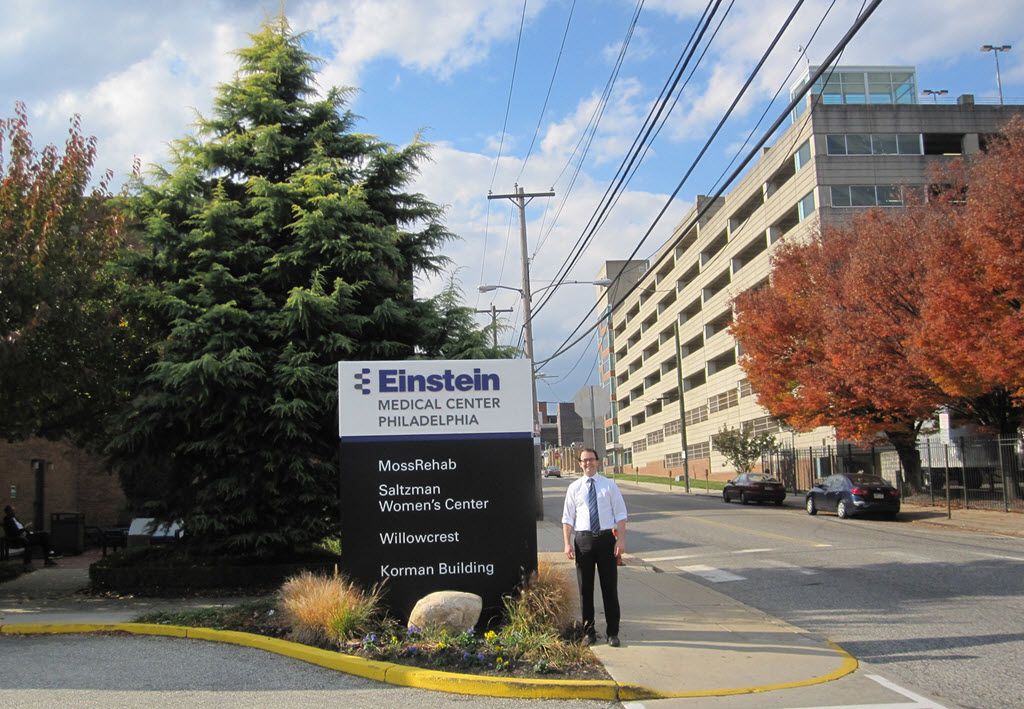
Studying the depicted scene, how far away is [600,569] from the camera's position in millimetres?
8008

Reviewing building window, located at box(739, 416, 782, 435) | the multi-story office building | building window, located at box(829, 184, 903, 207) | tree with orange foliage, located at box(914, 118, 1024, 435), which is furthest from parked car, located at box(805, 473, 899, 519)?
building window, located at box(739, 416, 782, 435)

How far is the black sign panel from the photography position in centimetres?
855

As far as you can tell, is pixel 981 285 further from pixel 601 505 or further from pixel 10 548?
pixel 10 548

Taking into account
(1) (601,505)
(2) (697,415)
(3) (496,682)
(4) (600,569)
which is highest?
(2) (697,415)

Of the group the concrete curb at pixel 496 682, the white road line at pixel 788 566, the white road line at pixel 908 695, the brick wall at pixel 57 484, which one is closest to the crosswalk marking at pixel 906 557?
the white road line at pixel 788 566

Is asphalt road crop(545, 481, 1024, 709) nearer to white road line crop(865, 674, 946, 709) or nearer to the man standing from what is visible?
white road line crop(865, 674, 946, 709)

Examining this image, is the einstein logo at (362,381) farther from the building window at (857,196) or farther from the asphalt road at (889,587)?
the building window at (857,196)

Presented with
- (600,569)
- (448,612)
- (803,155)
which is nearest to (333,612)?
(448,612)

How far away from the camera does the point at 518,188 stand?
93.7ft

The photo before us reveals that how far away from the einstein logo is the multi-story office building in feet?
56.8

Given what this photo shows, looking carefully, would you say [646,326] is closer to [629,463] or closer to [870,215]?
[629,463]

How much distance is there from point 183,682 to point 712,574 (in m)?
9.17

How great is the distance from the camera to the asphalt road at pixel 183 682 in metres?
6.45

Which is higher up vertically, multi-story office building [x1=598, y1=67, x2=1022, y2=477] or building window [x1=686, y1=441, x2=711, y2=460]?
multi-story office building [x1=598, y1=67, x2=1022, y2=477]
